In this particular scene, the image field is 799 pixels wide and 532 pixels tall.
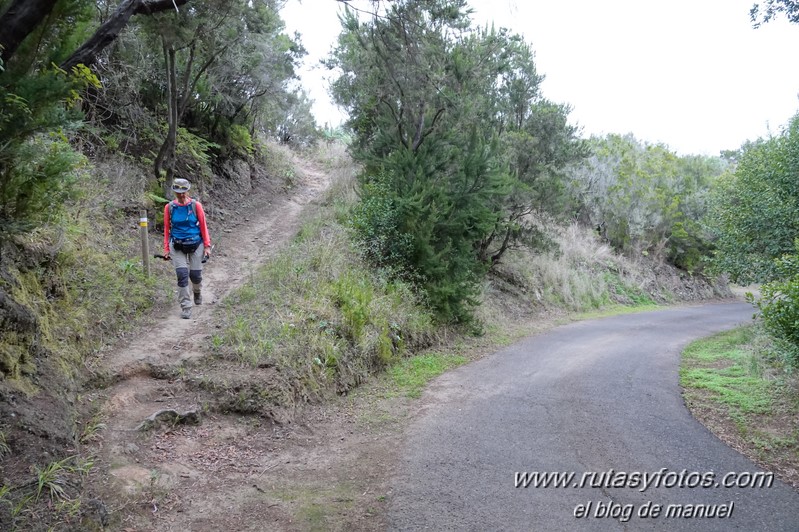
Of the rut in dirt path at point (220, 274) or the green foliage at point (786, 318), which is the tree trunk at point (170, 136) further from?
the green foliage at point (786, 318)

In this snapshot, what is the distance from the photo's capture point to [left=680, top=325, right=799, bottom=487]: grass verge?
5699mm

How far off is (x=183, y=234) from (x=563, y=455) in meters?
6.27

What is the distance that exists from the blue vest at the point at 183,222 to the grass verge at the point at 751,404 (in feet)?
25.6

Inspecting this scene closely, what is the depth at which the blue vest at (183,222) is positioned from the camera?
26.2ft

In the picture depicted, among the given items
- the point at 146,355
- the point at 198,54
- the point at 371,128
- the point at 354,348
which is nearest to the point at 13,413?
the point at 146,355

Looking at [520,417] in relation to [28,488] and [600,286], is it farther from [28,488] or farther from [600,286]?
[600,286]

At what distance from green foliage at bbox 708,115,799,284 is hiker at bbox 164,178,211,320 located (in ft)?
48.4

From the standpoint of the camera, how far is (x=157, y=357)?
21.8ft

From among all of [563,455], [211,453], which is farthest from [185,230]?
[563,455]

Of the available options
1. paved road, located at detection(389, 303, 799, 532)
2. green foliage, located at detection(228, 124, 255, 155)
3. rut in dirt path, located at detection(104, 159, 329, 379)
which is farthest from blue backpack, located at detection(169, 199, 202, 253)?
green foliage, located at detection(228, 124, 255, 155)

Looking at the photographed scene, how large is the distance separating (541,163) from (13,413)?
56.0 ft

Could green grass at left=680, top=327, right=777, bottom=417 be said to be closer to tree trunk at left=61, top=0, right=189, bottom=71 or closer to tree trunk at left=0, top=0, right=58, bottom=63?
tree trunk at left=61, top=0, right=189, bottom=71

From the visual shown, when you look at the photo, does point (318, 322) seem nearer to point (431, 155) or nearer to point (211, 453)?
point (211, 453)

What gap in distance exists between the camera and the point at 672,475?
5.09 metres
